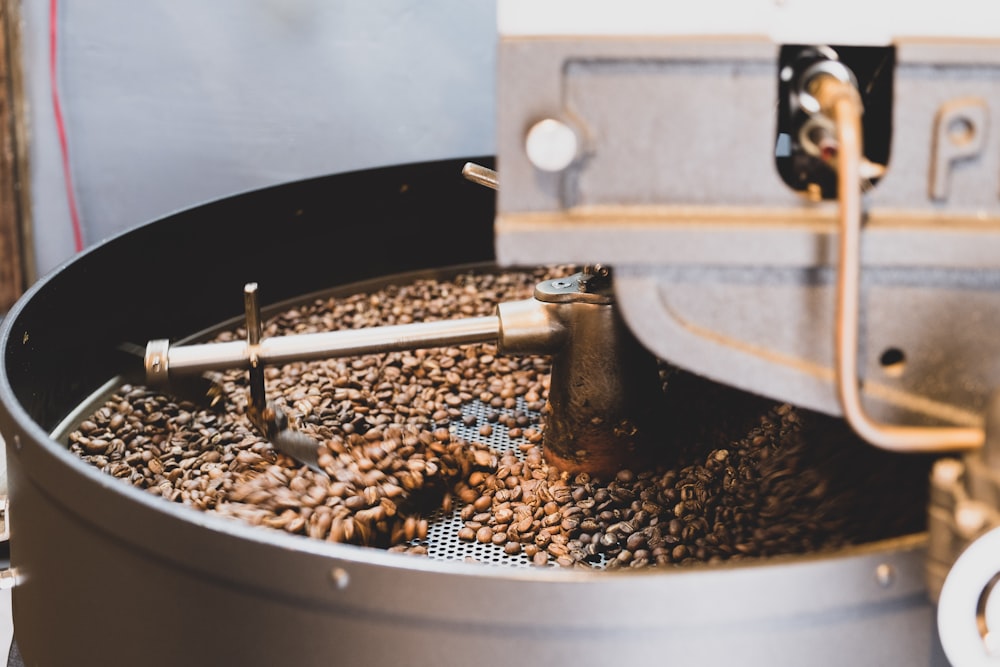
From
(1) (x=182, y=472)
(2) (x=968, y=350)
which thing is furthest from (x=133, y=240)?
(2) (x=968, y=350)

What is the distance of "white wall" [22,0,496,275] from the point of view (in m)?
2.78

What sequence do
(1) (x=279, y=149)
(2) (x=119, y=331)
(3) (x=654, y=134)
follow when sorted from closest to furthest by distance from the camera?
1. (3) (x=654, y=134)
2. (2) (x=119, y=331)
3. (1) (x=279, y=149)

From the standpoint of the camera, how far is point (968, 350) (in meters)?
0.89

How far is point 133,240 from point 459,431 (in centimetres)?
65

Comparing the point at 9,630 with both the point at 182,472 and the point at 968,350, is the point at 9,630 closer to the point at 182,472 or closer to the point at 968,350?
the point at 182,472

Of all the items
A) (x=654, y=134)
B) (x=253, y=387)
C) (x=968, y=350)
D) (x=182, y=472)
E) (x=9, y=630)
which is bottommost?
(x=9, y=630)

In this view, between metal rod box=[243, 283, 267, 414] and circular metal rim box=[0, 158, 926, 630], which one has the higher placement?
metal rod box=[243, 283, 267, 414]

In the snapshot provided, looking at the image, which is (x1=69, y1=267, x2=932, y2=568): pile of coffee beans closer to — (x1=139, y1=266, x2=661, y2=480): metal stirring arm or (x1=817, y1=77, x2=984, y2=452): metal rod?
(x1=139, y1=266, x2=661, y2=480): metal stirring arm

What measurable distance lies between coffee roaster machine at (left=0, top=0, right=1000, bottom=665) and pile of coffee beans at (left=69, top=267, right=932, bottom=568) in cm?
22

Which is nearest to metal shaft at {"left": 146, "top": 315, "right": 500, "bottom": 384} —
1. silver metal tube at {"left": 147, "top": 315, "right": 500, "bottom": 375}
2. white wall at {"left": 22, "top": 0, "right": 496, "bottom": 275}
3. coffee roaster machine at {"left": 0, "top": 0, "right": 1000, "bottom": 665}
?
silver metal tube at {"left": 147, "top": 315, "right": 500, "bottom": 375}

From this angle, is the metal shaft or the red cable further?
Result: the red cable

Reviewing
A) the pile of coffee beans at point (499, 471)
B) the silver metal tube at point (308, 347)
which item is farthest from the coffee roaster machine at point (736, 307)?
the silver metal tube at point (308, 347)

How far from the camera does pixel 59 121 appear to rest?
2.84 m

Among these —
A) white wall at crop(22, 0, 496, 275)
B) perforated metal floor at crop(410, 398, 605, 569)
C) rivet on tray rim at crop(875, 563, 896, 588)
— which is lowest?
perforated metal floor at crop(410, 398, 605, 569)
